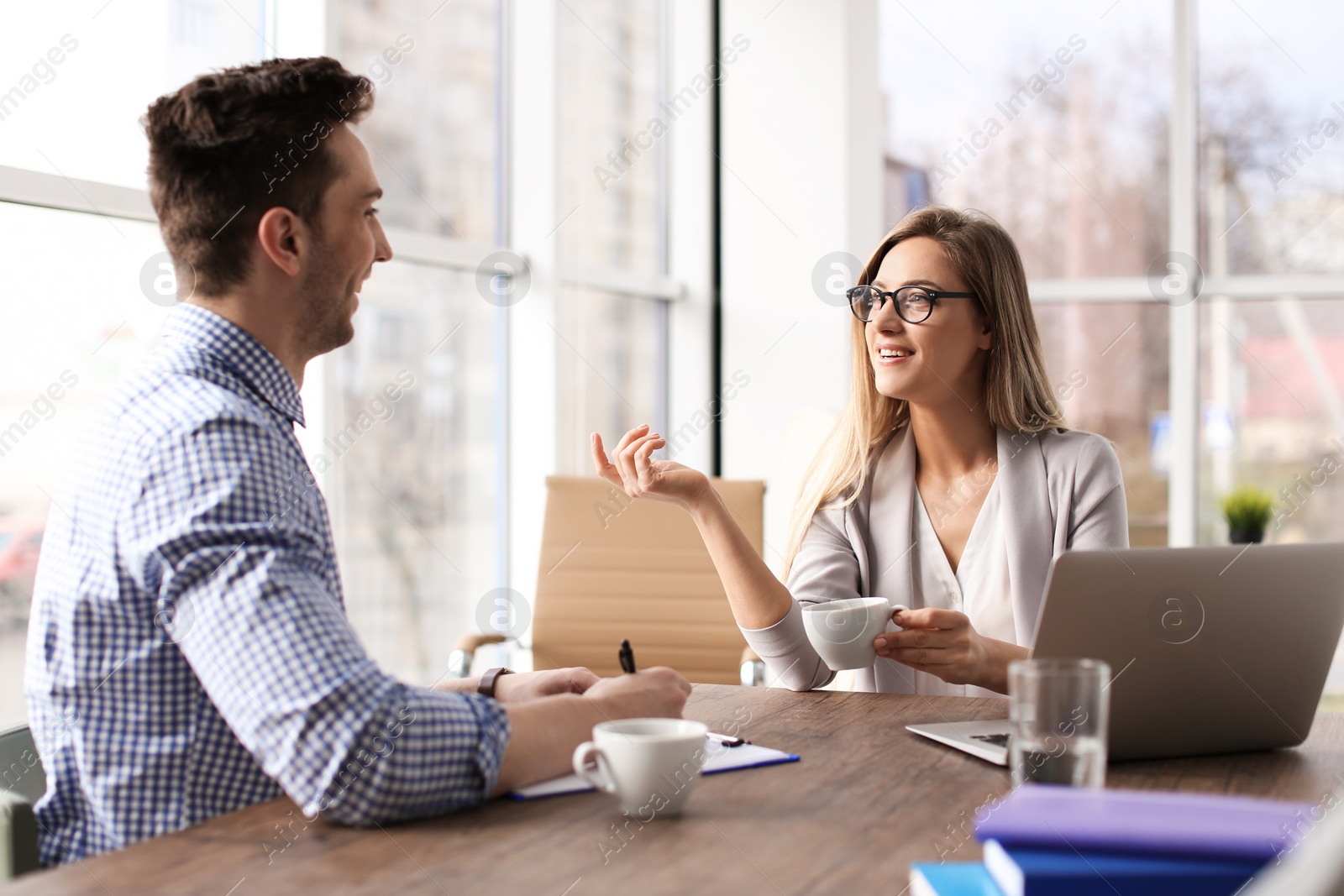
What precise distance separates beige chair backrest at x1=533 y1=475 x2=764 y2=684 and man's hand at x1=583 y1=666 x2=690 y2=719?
4.99ft

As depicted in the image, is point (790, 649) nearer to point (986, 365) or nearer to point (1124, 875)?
point (986, 365)

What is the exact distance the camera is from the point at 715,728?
144cm

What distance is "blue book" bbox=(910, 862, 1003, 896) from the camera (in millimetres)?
820

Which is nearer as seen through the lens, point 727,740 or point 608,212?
point 727,740

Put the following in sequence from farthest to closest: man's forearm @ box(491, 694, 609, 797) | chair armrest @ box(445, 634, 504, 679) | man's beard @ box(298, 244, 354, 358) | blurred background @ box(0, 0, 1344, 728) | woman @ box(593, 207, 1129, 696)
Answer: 1. blurred background @ box(0, 0, 1344, 728)
2. chair armrest @ box(445, 634, 504, 679)
3. woman @ box(593, 207, 1129, 696)
4. man's beard @ box(298, 244, 354, 358)
5. man's forearm @ box(491, 694, 609, 797)

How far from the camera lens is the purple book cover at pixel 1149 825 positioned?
775 millimetres

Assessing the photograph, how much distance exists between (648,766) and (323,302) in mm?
Result: 714

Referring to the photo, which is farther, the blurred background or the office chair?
the blurred background

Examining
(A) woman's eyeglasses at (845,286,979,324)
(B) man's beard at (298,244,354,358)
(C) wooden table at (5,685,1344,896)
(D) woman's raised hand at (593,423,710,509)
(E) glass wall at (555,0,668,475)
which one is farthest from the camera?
(E) glass wall at (555,0,668,475)

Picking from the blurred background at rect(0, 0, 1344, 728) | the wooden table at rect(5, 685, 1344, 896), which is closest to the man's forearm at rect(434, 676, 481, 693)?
the wooden table at rect(5, 685, 1344, 896)

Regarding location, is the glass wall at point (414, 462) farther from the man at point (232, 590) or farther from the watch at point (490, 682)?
the man at point (232, 590)

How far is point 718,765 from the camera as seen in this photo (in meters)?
1.24

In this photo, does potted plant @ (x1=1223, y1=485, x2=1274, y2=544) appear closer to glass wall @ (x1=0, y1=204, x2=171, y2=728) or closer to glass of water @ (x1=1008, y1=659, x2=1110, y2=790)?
glass of water @ (x1=1008, y1=659, x2=1110, y2=790)

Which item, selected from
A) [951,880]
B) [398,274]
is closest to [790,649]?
[951,880]
